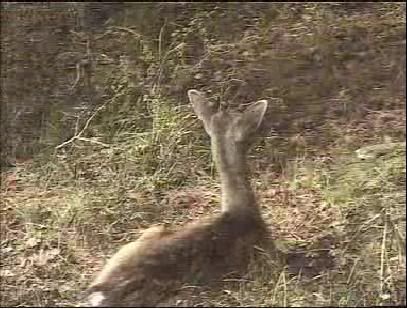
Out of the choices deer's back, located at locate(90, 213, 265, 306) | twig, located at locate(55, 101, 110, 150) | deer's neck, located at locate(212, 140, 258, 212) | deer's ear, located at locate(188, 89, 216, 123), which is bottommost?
deer's back, located at locate(90, 213, 265, 306)

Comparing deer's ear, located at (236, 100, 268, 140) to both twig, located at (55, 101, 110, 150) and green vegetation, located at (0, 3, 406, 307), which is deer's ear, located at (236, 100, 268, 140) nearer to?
green vegetation, located at (0, 3, 406, 307)

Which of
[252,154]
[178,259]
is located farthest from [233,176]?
[178,259]

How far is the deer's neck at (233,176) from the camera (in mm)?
1538

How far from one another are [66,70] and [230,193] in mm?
338

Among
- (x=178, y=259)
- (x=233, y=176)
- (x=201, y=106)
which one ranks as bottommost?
(x=178, y=259)

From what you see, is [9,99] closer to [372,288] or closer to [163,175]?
[163,175]

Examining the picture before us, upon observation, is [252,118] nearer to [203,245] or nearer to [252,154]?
[252,154]

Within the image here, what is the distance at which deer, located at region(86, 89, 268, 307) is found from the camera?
1523mm

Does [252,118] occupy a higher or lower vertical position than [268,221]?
higher

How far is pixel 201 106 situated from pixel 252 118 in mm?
85

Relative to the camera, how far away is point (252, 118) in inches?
60.9

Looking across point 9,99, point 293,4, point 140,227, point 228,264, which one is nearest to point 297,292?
point 228,264

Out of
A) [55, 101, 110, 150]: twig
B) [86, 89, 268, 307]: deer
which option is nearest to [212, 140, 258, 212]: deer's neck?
[86, 89, 268, 307]: deer

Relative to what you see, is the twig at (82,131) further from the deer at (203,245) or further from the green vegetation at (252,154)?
the deer at (203,245)
